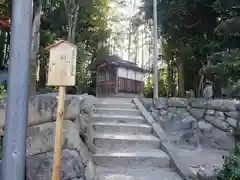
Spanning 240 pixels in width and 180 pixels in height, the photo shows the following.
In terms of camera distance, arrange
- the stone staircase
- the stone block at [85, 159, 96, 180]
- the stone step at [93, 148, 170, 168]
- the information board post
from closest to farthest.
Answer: the information board post → the stone block at [85, 159, 96, 180] → the stone staircase → the stone step at [93, 148, 170, 168]

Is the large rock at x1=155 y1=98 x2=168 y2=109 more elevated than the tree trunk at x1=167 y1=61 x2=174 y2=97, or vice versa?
the tree trunk at x1=167 y1=61 x2=174 y2=97

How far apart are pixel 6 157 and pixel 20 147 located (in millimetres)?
113

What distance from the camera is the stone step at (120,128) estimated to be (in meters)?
4.63

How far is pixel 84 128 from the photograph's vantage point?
356cm

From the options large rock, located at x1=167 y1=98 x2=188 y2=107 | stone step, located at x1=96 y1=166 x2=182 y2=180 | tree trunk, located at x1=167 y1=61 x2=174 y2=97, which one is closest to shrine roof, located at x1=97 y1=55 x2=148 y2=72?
tree trunk, located at x1=167 y1=61 x2=174 y2=97

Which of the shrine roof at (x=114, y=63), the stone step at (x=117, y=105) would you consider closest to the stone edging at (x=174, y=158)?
the stone step at (x=117, y=105)

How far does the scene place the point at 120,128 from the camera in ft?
15.3

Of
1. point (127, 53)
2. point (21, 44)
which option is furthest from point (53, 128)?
point (127, 53)

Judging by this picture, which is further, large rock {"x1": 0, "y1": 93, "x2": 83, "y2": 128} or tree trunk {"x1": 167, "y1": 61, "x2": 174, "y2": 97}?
tree trunk {"x1": 167, "y1": 61, "x2": 174, "y2": 97}

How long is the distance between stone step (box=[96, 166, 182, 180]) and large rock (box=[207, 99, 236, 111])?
2.64 m

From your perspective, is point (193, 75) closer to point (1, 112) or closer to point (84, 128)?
point (84, 128)

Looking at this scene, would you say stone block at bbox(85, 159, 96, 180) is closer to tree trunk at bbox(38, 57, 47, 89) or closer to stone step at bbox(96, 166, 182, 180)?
stone step at bbox(96, 166, 182, 180)

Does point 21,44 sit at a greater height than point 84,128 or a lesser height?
greater

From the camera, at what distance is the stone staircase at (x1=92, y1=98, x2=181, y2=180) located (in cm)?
332
